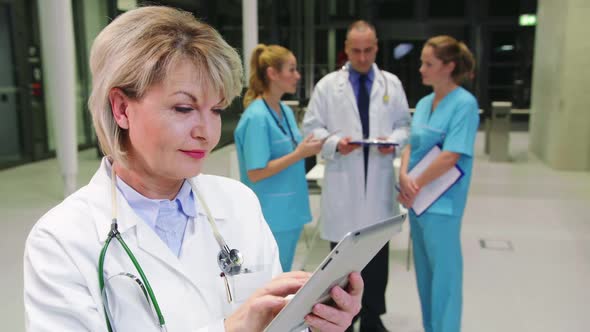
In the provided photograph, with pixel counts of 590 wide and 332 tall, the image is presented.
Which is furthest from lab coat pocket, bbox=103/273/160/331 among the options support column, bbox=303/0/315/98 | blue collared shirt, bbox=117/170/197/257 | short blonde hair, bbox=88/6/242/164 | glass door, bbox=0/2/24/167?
glass door, bbox=0/2/24/167

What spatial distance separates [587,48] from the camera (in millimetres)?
7445

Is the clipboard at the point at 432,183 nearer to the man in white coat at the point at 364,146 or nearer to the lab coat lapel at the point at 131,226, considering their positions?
the man in white coat at the point at 364,146

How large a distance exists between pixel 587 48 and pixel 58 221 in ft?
27.1

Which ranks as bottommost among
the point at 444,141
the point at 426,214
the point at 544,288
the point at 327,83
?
the point at 544,288

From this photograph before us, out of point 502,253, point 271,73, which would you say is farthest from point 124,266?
point 502,253

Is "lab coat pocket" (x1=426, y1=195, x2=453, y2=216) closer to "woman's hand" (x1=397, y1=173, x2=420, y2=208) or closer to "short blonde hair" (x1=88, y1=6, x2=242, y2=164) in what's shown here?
"woman's hand" (x1=397, y1=173, x2=420, y2=208)

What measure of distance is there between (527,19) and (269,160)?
45.5 feet

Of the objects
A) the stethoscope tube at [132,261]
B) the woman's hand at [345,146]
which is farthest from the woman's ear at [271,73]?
the stethoscope tube at [132,261]

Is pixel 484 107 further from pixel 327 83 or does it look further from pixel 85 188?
pixel 85 188

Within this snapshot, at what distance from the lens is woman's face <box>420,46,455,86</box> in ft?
8.33

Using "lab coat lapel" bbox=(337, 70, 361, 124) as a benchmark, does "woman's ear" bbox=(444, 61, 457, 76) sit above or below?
above

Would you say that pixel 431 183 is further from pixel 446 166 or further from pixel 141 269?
pixel 141 269

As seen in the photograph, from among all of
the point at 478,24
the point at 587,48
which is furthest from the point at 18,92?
the point at 478,24

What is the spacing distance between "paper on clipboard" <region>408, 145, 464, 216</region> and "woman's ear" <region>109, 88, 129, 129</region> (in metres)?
1.84
